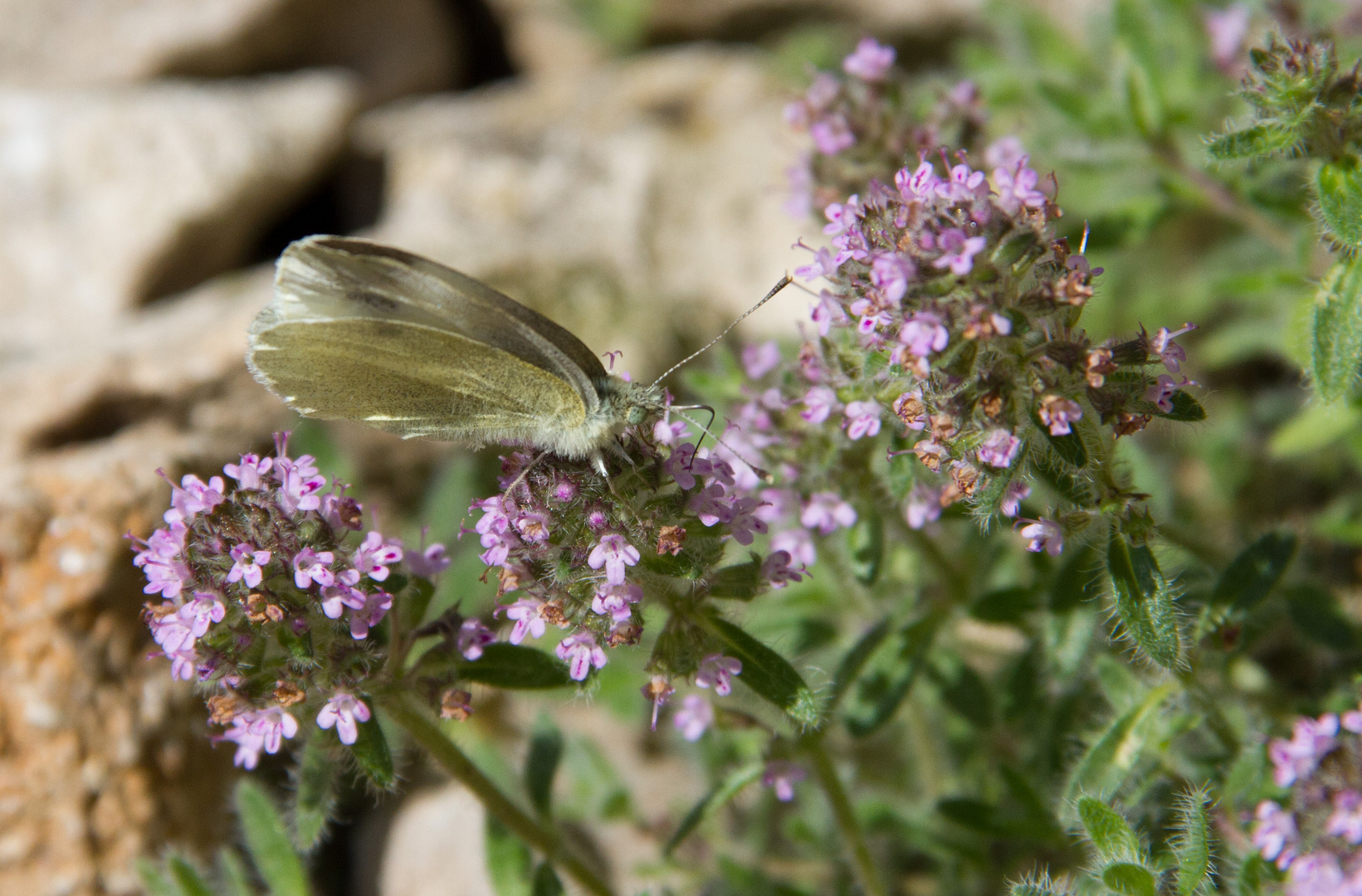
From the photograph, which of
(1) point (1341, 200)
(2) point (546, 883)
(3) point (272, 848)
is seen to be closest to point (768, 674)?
(2) point (546, 883)

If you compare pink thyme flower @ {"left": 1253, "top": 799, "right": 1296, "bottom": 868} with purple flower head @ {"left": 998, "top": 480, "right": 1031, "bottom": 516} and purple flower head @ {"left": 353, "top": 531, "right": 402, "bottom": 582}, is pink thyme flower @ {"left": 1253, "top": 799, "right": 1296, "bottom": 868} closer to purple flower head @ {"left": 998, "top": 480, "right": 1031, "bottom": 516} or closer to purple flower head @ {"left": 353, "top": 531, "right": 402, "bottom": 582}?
purple flower head @ {"left": 998, "top": 480, "right": 1031, "bottom": 516}

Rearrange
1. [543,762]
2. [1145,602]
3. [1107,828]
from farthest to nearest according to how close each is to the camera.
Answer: [543,762]
[1145,602]
[1107,828]

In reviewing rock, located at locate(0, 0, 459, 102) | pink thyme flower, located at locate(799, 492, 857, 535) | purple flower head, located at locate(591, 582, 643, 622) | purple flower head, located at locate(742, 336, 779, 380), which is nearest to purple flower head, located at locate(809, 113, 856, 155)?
purple flower head, located at locate(742, 336, 779, 380)

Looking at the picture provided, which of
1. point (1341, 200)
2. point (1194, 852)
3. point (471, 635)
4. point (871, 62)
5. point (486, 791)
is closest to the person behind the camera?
point (1194, 852)

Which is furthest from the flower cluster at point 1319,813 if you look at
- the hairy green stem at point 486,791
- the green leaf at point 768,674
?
the hairy green stem at point 486,791

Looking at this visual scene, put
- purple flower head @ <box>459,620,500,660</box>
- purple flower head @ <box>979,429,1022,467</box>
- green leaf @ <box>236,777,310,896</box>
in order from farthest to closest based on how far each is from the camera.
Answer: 1. green leaf @ <box>236,777,310,896</box>
2. purple flower head @ <box>459,620,500,660</box>
3. purple flower head @ <box>979,429,1022,467</box>

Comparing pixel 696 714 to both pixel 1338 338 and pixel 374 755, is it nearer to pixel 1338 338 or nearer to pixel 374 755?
pixel 374 755

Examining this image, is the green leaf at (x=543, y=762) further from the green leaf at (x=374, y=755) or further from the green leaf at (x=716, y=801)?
the green leaf at (x=374, y=755)
